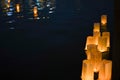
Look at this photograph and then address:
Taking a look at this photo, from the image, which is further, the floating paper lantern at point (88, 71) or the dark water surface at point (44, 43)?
the dark water surface at point (44, 43)

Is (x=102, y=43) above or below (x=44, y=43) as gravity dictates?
above

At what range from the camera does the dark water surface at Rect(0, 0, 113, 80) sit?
2.50 m

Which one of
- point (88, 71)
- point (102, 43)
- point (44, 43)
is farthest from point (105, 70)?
point (44, 43)

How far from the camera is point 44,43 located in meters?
3.29

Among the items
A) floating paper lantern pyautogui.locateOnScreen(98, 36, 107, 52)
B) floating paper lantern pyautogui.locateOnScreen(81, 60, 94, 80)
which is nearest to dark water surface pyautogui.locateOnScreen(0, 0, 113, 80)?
floating paper lantern pyautogui.locateOnScreen(98, 36, 107, 52)

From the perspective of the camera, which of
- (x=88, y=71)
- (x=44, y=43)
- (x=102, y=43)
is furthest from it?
(x=44, y=43)

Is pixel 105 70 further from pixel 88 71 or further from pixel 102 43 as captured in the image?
pixel 102 43

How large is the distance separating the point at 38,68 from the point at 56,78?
315 mm

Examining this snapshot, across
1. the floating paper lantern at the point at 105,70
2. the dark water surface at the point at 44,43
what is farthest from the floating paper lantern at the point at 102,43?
the floating paper lantern at the point at 105,70

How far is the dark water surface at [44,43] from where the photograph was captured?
8.21ft

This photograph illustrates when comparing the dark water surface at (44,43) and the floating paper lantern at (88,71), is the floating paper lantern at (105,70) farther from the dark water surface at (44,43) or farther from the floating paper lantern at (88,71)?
the dark water surface at (44,43)

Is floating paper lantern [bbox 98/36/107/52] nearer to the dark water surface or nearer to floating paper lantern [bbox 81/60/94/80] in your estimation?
the dark water surface

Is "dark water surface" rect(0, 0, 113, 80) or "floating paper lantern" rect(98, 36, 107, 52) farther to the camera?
"dark water surface" rect(0, 0, 113, 80)

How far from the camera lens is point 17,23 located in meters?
4.48
